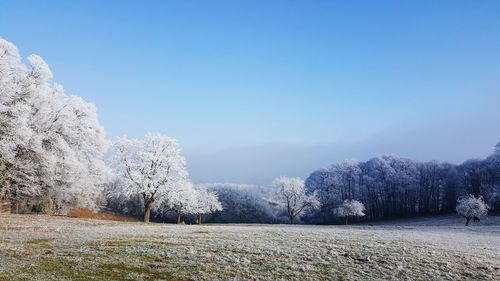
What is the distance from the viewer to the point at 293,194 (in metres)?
126

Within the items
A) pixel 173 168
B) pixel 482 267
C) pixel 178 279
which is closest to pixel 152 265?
Answer: pixel 178 279

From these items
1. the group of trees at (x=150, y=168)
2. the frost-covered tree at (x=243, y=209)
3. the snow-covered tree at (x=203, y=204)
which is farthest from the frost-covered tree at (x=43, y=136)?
the frost-covered tree at (x=243, y=209)

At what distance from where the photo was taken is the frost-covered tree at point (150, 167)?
61781 mm

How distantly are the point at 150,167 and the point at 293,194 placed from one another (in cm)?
7021

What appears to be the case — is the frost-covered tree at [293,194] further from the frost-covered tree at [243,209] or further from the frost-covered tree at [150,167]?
the frost-covered tree at [150,167]

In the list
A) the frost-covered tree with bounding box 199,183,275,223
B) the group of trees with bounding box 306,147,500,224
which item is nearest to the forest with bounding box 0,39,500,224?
the group of trees with bounding box 306,147,500,224

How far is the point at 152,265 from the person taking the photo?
19078mm

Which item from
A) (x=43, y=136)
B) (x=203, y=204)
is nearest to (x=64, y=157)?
(x=43, y=136)

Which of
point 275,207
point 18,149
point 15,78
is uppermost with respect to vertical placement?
point 15,78

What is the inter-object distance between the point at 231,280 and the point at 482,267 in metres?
15.7

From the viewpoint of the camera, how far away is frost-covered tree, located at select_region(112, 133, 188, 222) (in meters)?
61.8

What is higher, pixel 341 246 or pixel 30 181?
pixel 30 181

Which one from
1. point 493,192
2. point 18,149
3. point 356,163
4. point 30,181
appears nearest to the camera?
point 18,149

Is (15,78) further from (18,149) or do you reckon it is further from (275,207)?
(275,207)
